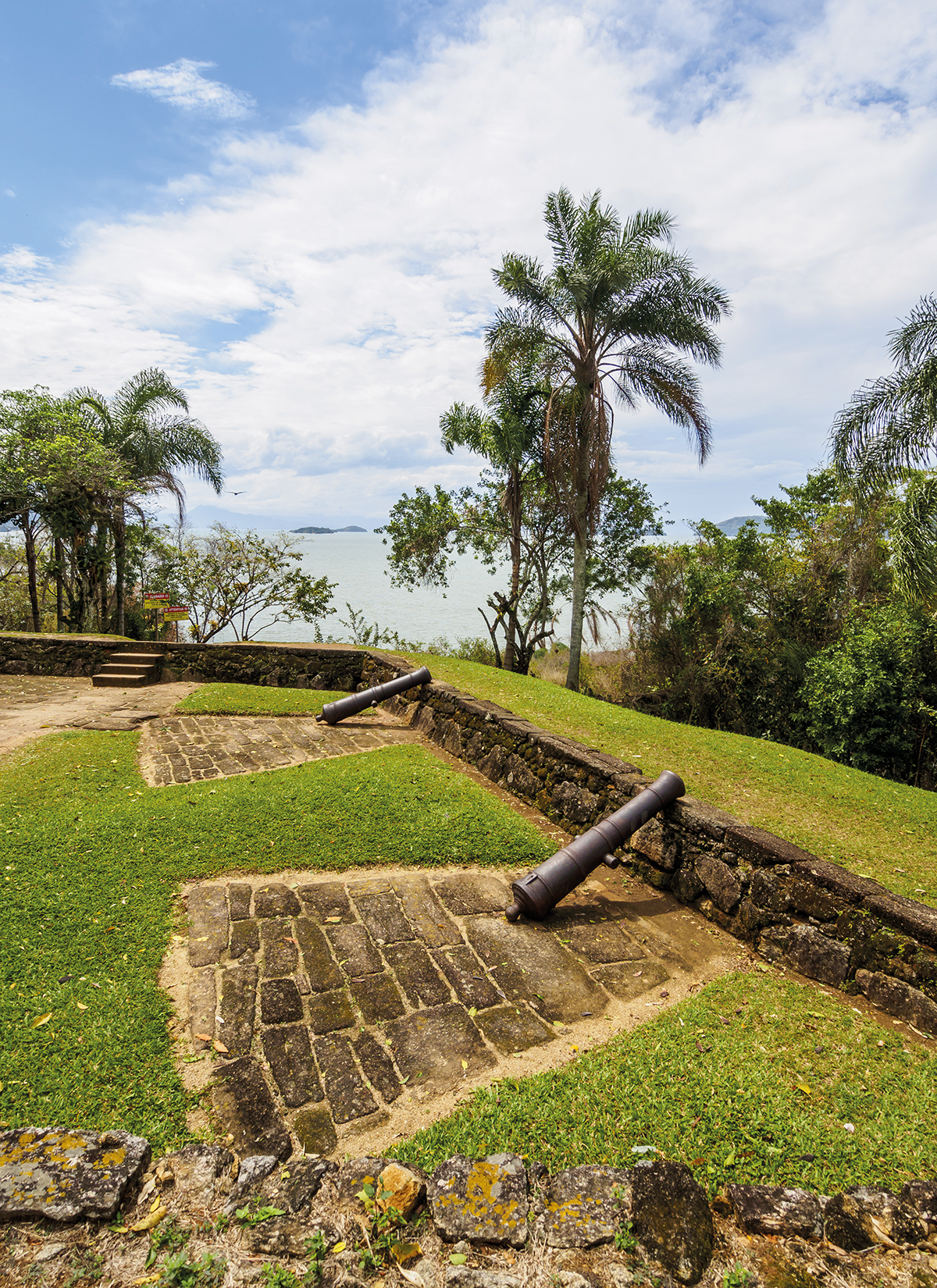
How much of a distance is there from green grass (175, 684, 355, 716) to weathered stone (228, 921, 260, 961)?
593cm

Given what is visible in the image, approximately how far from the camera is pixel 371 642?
18516mm

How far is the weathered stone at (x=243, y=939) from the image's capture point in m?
3.61

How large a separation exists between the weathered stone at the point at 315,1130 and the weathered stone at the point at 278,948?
0.91 m

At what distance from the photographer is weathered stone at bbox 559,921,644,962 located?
394 centimetres

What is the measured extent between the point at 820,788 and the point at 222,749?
259 inches

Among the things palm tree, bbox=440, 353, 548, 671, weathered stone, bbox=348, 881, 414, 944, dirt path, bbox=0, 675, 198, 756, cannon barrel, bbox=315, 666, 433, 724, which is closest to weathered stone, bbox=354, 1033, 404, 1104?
weathered stone, bbox=348, 881, 414, 944

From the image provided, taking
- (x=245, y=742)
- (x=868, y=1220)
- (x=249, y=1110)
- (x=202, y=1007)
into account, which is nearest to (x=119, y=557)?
(x=245, y=742)

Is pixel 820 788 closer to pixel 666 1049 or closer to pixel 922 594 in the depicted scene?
pixel 666 1049

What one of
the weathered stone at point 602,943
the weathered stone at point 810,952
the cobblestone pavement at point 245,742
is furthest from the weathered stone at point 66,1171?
the cobblestone pavement at point 245,742

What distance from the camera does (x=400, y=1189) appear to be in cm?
222

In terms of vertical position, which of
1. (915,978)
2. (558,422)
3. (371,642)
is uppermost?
(558,422)

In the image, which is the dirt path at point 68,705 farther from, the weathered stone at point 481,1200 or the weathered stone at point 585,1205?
the weathered stone at point 585,1205

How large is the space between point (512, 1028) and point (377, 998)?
2.42ft

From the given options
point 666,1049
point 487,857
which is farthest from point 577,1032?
point 487,857
